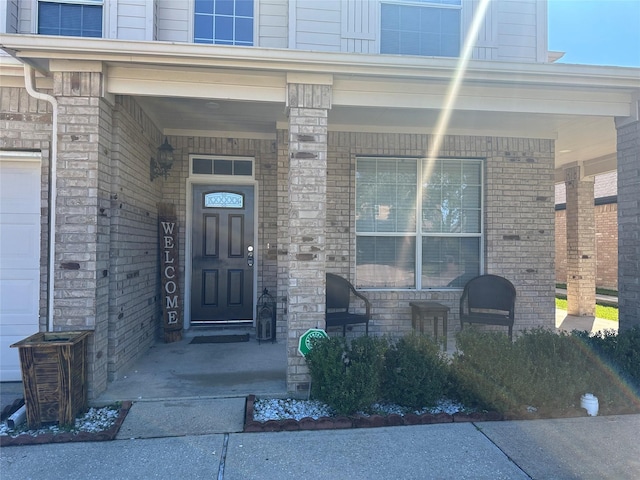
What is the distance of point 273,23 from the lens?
514cm

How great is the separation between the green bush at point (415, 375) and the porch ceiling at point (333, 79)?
7.99 feet

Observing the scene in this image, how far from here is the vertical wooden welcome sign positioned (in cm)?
577

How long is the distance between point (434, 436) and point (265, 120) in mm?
4158

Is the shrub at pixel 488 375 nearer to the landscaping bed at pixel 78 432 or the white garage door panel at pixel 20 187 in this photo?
the landscaping bed at pixel 78 432

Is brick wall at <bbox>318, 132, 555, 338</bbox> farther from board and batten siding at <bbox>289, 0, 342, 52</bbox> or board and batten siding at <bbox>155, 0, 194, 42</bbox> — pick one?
board and batten siding at <bbox>155, 0, 194, 42</bbox>

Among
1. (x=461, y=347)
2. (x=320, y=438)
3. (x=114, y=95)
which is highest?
(x=114, y=95)

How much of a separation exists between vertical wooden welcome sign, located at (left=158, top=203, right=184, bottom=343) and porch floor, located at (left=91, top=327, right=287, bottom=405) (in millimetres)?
225

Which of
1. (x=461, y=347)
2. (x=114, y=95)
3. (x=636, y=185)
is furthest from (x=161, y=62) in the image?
(x=636, y=185)

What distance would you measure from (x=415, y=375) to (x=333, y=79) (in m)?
2.86

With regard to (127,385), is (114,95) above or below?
above

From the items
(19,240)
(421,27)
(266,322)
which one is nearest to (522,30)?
(421,27)

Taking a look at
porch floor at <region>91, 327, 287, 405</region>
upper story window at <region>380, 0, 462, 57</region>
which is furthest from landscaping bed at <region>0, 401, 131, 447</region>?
upper story window at <region>380, 0, 462, 57</region>

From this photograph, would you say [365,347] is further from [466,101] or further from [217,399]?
[466,101]

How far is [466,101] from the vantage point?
4402 millimetres
